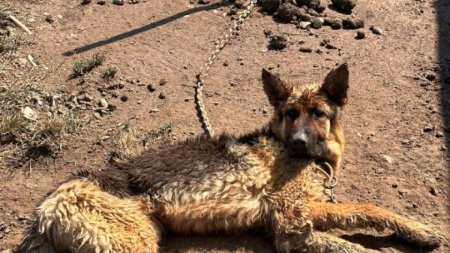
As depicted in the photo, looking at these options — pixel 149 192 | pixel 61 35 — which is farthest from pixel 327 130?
pixel 61 35

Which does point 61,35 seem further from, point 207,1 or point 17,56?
point 207,1

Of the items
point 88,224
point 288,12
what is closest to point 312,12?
point 288,12

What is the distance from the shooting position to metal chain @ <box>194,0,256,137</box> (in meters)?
6.53

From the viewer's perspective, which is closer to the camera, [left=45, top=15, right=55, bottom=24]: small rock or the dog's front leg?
the dog's front leg

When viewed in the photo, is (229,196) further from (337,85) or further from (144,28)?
(144,28)

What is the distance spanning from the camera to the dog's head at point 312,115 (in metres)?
5.20

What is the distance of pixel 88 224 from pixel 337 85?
2821 millimetres

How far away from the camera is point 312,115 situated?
536 cm

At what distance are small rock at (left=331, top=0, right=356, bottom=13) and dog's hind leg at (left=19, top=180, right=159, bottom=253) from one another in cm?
513

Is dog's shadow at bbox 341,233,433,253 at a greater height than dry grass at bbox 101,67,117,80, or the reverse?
dog's shadow at bbox 341,233,433,253

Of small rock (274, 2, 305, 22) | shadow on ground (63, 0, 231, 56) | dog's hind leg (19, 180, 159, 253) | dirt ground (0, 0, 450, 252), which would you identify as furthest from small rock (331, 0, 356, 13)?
dog's hind leg (19, 180, 159, 253)

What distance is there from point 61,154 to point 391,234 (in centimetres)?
382

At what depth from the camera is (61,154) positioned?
246 inches

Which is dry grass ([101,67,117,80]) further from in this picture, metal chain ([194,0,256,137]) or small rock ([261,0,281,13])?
small rock ([261,0,281,13])
